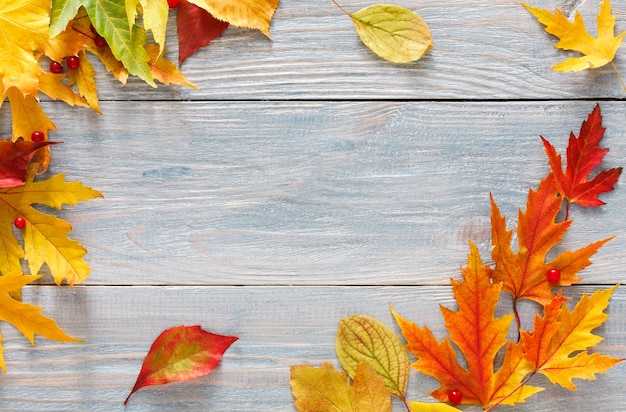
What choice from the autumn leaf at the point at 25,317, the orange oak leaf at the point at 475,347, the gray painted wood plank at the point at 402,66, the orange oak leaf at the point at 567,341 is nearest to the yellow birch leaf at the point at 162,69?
the gray painted wood plank at the point at 402,66

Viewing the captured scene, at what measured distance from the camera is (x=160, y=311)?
2.35 ft

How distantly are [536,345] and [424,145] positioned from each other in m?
0.26

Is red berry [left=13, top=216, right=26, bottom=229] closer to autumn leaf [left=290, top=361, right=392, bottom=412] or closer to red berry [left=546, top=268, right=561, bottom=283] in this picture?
autumn leaf [left=290, top=361, right=392, bottom=412]

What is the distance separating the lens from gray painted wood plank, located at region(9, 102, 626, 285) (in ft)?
2.31

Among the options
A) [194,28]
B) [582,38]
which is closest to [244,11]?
[194,28]

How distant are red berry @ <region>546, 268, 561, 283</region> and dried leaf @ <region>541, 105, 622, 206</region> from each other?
0.08m

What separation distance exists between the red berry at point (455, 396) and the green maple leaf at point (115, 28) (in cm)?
48

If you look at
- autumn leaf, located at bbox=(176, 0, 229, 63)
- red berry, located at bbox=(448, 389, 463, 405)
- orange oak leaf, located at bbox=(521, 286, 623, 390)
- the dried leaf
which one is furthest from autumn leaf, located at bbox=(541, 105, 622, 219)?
autumn leaf, located at bbox=(176, 0, 229, 63)

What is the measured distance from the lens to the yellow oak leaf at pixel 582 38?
0.67 metres

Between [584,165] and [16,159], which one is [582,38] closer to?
[584,165]

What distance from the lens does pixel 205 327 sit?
2.35 feet

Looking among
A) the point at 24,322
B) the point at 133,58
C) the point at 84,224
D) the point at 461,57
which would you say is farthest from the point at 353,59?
the point at 24,322

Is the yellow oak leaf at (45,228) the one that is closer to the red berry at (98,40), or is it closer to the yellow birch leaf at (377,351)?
the red berry at (98,40)

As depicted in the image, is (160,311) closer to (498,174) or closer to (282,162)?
(282,162)
